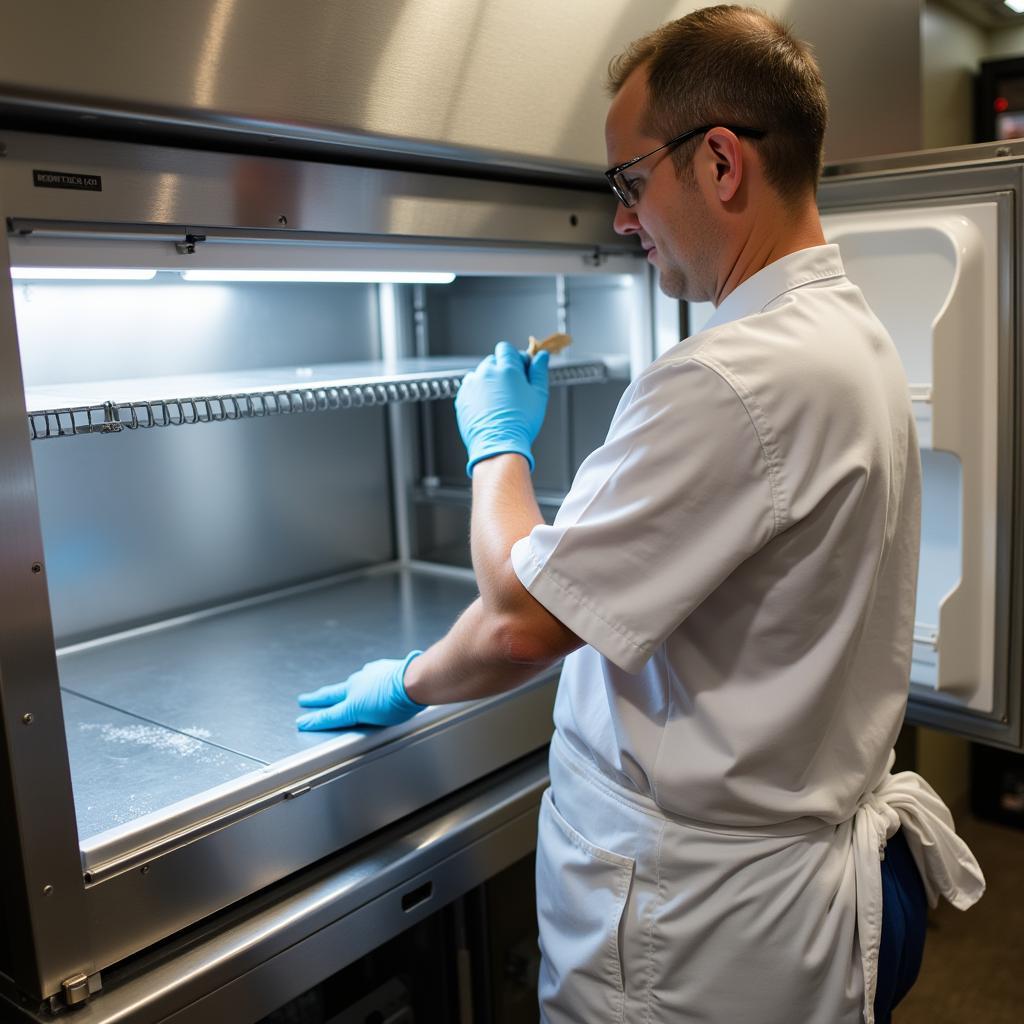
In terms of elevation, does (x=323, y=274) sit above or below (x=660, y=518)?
above

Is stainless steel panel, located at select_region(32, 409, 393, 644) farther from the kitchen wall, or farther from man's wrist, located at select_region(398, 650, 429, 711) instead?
the kitchen wall

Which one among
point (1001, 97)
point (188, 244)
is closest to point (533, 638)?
point (188, 244)

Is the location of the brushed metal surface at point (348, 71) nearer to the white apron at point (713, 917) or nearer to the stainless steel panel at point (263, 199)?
the stainless steel panel at point (263, 199)

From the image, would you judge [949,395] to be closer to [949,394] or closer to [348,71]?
[949,394]

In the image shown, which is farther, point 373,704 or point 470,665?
point 373,704

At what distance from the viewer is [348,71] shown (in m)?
1.16

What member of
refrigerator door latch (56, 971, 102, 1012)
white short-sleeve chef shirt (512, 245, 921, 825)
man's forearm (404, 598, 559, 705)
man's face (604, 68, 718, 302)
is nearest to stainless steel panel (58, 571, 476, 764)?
man's forearm (404, 598, 559, 705)

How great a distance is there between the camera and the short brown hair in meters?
1.12

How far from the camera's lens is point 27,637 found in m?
1.02

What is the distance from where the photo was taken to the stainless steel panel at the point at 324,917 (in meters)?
1.16

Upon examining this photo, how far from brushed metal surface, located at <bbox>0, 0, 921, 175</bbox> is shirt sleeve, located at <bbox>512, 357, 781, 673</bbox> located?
1.46ft

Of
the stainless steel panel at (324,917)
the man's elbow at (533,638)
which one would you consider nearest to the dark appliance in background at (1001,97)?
the stainless steel panel at (324,917)

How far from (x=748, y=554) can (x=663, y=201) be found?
0.43 meters

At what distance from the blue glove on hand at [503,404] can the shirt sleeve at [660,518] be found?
1.13ft
